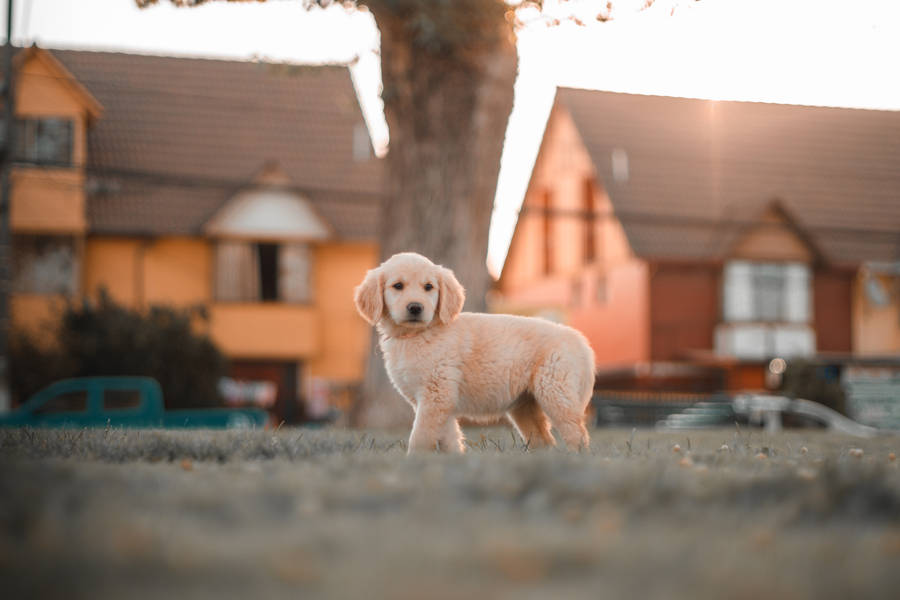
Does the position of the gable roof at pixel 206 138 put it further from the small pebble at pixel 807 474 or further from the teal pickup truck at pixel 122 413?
the small pebble at pixel 807 474

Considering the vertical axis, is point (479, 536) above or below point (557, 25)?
below

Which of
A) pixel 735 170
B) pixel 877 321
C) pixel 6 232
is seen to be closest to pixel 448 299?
pixel 6 232

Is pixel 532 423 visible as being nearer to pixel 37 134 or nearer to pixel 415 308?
pixel 415 308

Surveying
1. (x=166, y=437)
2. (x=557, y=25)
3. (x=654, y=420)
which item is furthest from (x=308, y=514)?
(x=654, y=420)

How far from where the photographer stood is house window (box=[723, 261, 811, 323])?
116 ft

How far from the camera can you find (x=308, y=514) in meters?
3.41

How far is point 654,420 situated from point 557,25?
Answer: 11.7 metres

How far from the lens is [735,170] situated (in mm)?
37125

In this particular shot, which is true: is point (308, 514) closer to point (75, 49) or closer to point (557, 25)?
point (557, 25)

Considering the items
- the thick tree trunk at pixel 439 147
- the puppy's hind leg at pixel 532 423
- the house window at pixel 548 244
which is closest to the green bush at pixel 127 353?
the thick tree trunk at pixel 439 147

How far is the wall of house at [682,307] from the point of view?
34438 millimetres

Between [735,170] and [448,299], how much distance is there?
32166 mm

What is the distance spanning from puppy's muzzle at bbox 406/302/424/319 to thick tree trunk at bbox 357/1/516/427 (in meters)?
8.43

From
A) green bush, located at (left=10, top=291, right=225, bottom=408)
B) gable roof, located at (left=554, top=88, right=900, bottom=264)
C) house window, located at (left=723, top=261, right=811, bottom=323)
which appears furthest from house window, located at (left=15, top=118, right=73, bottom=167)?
house window, located at (left=723, top=261, right=811, bottom=323)
